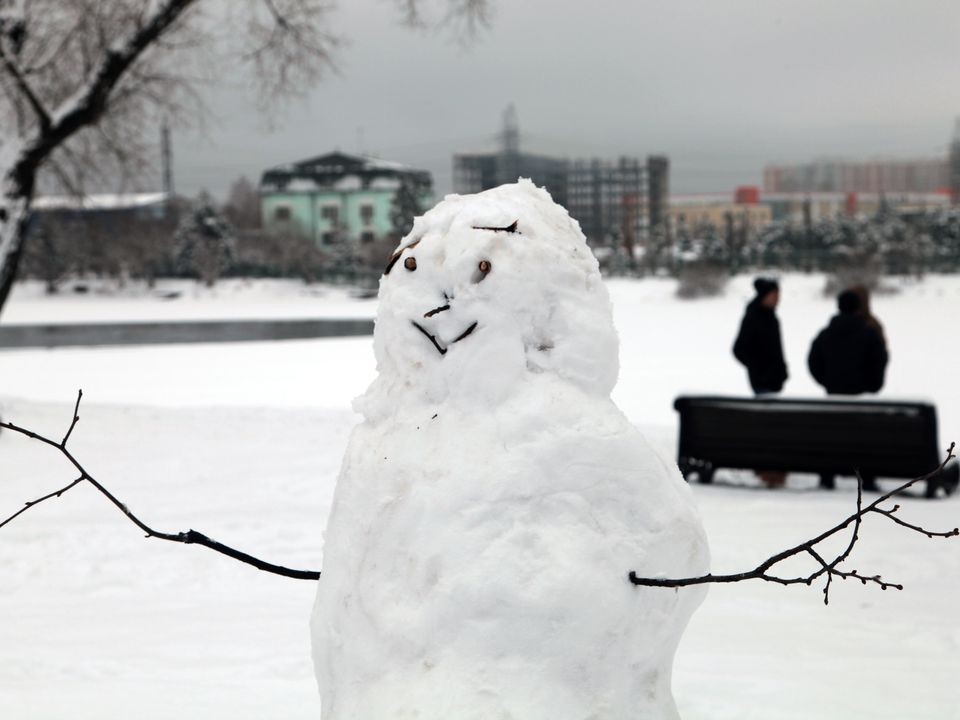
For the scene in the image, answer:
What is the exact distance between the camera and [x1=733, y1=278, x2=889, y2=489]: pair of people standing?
334 inches

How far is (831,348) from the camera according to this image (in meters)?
8.59

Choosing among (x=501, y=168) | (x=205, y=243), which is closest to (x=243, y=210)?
(x=205, y=243)

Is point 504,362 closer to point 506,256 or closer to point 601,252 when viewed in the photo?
point 506,256

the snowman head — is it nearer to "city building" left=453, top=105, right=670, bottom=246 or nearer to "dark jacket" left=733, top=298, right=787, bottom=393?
"dark jacket" left=733, top=298, right=787, bottom=393

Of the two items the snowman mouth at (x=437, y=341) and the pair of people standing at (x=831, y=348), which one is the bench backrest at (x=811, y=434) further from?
the snowman mouth at (x=437, y=341)

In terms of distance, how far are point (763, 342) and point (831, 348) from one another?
1.84ft

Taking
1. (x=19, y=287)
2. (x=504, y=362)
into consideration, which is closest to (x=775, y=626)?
(x=504, y=362)

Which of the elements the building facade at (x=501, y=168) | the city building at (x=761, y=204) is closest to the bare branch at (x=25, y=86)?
the building facade at (x=501, y=168)

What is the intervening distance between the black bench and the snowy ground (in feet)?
0.90

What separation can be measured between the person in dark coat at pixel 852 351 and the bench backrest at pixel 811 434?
381 mm

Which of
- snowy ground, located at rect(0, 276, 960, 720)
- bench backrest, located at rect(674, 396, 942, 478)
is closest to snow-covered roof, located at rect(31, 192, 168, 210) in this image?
snowy ground, located at rect(0, 276, 960, 720)

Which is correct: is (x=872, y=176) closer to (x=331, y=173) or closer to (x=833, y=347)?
(x=331, y=173)

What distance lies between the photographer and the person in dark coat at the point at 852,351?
27.8 ft

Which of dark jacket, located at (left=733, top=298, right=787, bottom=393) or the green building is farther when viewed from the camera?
the green building
